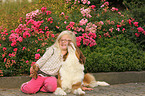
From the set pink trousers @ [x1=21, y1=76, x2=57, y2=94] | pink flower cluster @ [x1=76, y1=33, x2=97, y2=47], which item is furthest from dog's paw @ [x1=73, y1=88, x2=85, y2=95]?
pink flower cluster @ [x1=76, y1=33, x2=97, y2=47]

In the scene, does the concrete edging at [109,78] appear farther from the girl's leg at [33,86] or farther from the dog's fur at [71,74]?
the dog's fur at [71,74]

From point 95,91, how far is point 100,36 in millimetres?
2290

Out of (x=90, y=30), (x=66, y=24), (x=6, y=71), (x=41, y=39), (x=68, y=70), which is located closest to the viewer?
(x=68, y=70)

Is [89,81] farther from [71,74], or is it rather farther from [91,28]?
[91,28]

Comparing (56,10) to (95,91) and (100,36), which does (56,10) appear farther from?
(95,91)

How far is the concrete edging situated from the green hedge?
0.59 ft

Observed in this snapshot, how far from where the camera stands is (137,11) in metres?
7.47

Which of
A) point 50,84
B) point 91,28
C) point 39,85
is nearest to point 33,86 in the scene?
point 39,85

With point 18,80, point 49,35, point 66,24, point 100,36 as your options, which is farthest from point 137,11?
point 18,80

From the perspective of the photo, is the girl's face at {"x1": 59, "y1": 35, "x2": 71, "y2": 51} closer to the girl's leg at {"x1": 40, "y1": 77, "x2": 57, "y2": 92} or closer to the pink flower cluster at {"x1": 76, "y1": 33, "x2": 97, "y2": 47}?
the girl's leg at {"x1": 40, "y1": 77, "x2": 57, "y2": 92}

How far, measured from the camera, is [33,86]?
14.7 ft

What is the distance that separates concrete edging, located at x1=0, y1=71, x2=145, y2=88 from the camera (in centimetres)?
494

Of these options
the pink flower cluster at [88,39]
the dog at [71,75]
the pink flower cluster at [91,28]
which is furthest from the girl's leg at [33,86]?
the pink flower cluster at [91,28]

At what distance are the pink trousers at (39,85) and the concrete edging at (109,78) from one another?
46 cm
